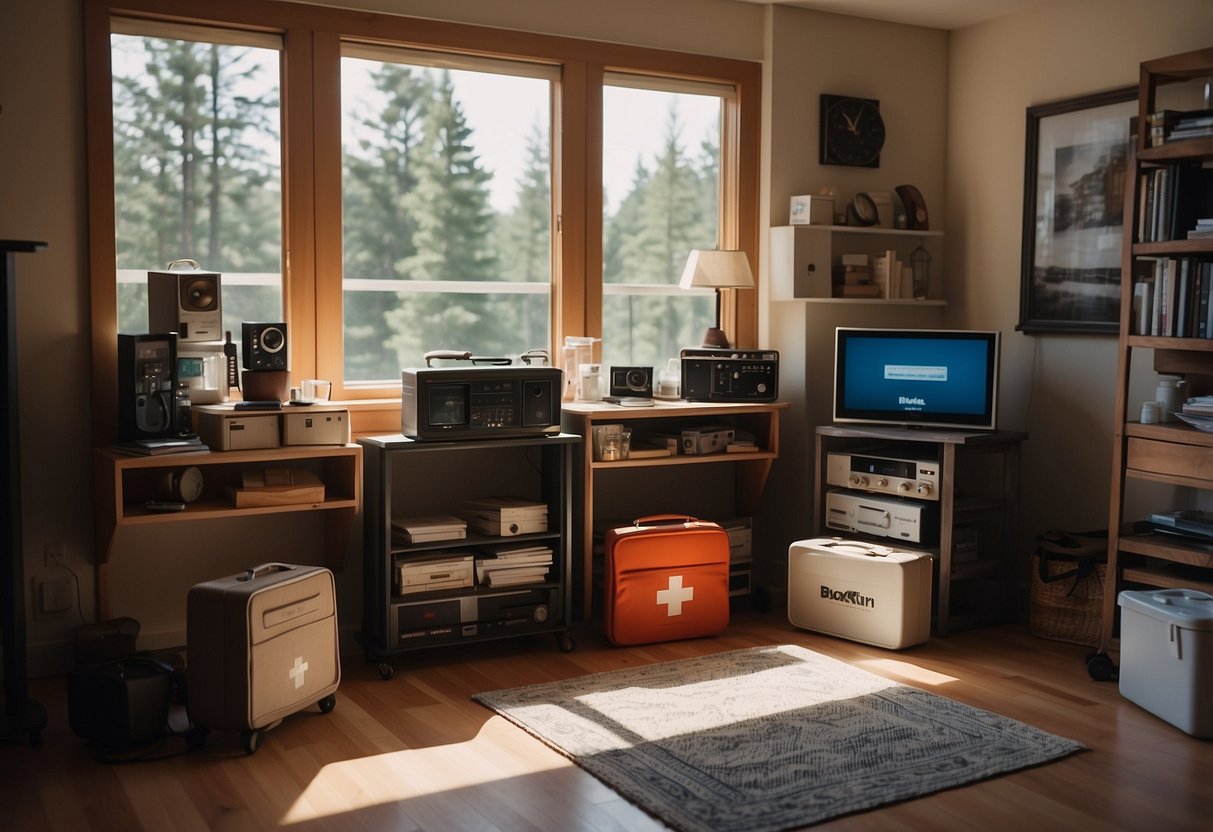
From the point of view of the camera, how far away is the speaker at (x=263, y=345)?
4031 mm

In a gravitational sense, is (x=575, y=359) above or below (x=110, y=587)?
above

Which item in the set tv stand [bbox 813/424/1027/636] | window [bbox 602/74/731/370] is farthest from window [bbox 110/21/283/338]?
tv stand [bbox 813/424/1027/636]

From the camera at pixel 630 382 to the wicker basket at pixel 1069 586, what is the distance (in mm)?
1782

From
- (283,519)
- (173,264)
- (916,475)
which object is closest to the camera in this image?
(173,264)

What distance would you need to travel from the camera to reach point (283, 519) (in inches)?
173

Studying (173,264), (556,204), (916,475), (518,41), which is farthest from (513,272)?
(916,475)

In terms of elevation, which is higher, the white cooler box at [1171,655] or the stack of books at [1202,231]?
the stack of books at [1202,231]

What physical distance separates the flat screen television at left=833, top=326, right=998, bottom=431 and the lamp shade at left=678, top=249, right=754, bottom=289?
499 mm

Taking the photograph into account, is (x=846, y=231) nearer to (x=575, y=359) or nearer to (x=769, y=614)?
(x=575, y=359)

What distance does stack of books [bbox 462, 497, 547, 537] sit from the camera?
174 inches

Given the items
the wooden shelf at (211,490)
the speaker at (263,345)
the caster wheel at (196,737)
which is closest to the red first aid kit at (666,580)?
the wooden shelf at (211,490)

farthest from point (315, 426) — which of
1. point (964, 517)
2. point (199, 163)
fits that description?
point (964, 517)

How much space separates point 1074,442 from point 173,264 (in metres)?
3.79

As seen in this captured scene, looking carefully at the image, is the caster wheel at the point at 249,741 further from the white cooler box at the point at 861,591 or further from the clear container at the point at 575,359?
the white cooler box at the point at 861,591
